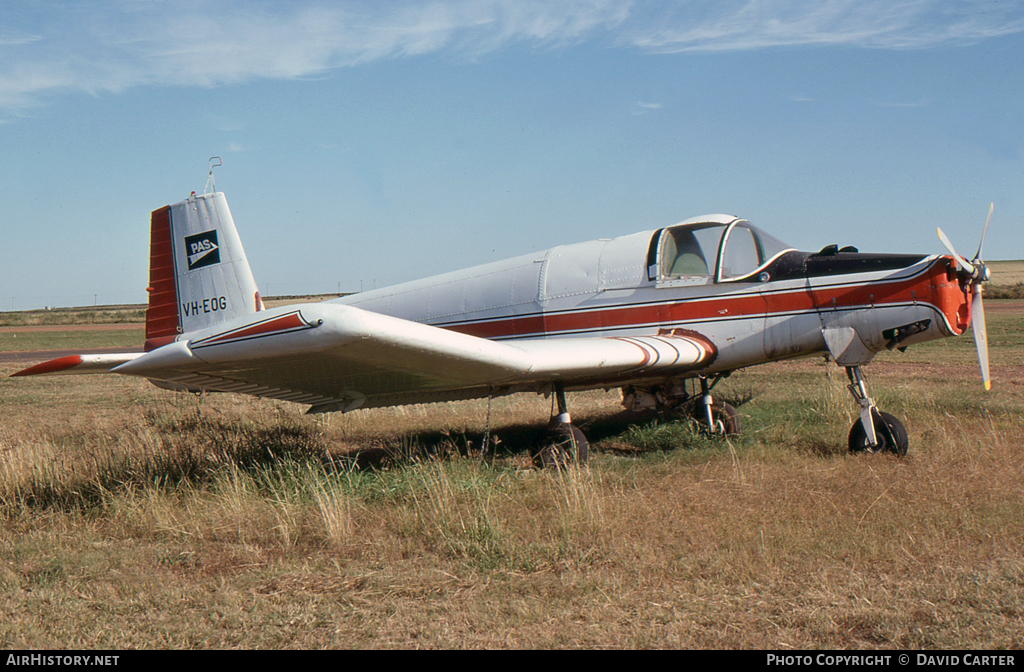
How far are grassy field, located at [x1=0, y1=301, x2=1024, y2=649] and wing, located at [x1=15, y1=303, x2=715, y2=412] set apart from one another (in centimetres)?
76

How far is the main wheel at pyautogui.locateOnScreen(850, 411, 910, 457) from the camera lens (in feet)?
21.4

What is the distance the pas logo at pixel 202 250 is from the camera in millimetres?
8648

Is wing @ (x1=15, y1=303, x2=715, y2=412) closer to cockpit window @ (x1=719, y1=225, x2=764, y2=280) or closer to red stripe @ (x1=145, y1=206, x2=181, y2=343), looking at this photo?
cockpit window @ (x1=719, y1=225, x2=764, y2=280)

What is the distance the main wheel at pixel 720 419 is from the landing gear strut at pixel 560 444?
1.88m

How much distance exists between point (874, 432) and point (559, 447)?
9.82 feet

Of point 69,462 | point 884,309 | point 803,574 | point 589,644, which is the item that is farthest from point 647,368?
point 69,462

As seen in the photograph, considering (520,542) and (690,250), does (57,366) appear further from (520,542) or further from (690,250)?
(690,250)

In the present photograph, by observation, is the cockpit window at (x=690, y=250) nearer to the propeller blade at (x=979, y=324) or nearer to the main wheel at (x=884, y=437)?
the main wheel at (x=884, y=437)

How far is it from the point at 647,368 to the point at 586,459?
3.41 ft

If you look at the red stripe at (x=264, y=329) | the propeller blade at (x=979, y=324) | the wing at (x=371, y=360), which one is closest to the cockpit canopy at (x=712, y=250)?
the wing at (x=371, y=360)

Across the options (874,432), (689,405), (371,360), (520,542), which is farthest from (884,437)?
(371,360)

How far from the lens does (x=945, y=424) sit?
7.89 meters

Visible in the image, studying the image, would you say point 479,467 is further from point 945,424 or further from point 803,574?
point 945,424

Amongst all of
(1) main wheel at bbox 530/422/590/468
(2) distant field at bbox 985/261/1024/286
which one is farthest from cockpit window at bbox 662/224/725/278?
(2) distant field at bbox 985/261/1024/286
